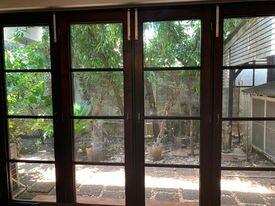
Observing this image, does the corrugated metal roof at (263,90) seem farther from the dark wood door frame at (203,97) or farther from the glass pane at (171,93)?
the glass pane at (171,93)

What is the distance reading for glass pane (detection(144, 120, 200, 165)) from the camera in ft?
8.45

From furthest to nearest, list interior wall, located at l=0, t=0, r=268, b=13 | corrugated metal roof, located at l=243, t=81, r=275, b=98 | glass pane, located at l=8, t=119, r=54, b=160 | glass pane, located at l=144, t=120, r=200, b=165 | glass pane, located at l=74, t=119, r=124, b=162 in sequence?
glass pane, located at l=8, t=119, r=54, b=160
glass pane, located at l=74, t=119, r=124, b=162
glass pane, located at l=144, t=120, r=200, b=165
corrugated metal roof, located at l=243, t=81, r=275, b=98
interior wall, located at l=0, t=0, r=268, b=13

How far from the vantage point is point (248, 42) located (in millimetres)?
2471

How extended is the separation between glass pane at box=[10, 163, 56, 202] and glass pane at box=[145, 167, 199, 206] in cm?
109

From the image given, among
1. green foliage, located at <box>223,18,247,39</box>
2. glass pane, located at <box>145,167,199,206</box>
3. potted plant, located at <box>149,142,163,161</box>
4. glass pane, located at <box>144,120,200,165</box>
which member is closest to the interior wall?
green foliage, located at <box>223,18,247,39</box>

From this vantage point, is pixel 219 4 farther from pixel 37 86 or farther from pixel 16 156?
pixel 16 156

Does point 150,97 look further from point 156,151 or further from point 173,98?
point 156,151

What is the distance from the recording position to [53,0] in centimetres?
244

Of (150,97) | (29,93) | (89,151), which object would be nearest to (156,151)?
(150,97)

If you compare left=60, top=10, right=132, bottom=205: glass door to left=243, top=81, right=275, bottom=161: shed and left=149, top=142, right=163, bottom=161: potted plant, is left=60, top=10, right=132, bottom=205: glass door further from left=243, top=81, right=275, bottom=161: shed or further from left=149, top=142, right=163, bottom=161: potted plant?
left=243, top=81, right=275, bottom=161: shed

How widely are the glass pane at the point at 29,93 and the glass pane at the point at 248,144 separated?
1.91 m

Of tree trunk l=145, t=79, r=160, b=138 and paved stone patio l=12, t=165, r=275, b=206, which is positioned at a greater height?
tree trunk l=145, t=79, r=160, b=138

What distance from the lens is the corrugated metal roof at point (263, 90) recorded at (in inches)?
97.3

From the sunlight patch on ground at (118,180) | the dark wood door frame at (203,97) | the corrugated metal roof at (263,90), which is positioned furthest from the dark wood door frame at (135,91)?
the corrugated metal roof at (263,90)
